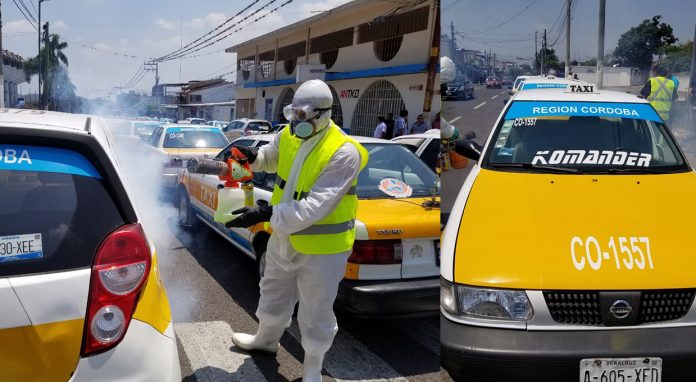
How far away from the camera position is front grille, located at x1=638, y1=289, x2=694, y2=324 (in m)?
2.81

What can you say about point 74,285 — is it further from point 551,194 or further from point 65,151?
point 551,194

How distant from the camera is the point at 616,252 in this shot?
9.70ft

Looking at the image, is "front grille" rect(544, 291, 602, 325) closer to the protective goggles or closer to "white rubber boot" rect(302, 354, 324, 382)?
"white rubber boot" rect(302, 354, 324, 382)

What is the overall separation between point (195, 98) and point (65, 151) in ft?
255

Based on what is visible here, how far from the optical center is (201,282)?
19.3 ft

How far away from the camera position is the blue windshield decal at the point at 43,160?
211 cm

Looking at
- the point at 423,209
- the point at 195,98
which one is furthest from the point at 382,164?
the point at 195,98

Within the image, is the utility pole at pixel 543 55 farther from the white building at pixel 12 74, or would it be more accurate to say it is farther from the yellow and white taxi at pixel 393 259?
the white building at pixel 12 74

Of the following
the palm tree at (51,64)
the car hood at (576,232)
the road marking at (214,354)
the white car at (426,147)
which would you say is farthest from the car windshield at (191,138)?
the palm tree at (51,64)

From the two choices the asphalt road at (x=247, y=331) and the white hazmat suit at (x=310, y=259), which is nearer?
the white hazmat suit at (x=310, y=259)

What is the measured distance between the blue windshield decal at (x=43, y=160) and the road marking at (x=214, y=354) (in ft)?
6.54

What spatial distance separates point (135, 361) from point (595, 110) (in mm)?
3547

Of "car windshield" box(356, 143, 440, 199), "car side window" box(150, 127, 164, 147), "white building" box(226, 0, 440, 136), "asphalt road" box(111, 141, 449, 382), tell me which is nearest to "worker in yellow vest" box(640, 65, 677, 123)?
"car windshield" box(356, 143, 440, 199)

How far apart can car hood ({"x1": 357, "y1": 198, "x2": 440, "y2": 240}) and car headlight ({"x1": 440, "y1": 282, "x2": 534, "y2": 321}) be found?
1.04 meters
